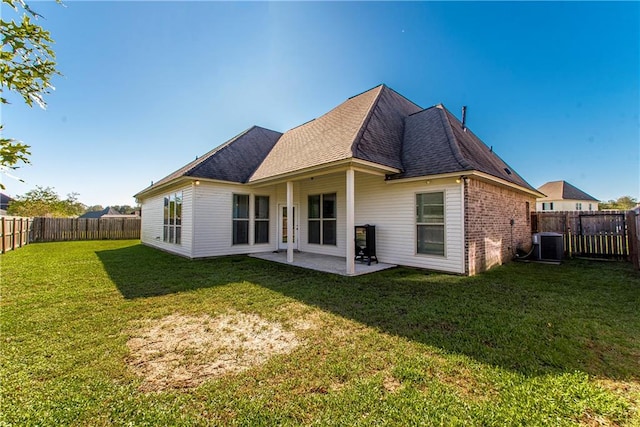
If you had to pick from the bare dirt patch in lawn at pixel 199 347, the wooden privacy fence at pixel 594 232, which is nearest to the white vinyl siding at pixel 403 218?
the bare dirt patch in lawn at pixel 199 347

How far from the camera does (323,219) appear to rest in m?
10.3

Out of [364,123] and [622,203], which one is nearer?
[364,123]

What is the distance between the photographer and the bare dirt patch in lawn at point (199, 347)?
2.45 meters

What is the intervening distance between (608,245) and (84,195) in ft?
184

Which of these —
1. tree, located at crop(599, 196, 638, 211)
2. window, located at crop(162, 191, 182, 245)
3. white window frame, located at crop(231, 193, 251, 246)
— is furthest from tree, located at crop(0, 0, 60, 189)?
tree, located at crop(599, 196, 638, 211)

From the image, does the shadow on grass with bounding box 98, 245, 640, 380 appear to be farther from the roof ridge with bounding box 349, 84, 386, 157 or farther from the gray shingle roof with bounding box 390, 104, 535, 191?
the roof ridge with bounding box 349, 84, 386, 157

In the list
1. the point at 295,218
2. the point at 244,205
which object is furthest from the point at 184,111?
the point at 295,218

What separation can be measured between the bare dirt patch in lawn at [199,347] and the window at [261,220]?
7.11 meters

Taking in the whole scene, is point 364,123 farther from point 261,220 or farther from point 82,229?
point 82,229

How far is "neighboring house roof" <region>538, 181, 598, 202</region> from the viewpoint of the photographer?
3309cm

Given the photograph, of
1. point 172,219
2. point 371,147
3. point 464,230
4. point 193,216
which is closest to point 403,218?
point 464,230

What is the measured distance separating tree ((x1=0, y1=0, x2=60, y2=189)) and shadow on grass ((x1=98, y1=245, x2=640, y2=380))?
3817 mm

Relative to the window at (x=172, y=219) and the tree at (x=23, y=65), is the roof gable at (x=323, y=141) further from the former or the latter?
the tree at (x=23, y=65)

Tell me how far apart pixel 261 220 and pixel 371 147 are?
234 inches
